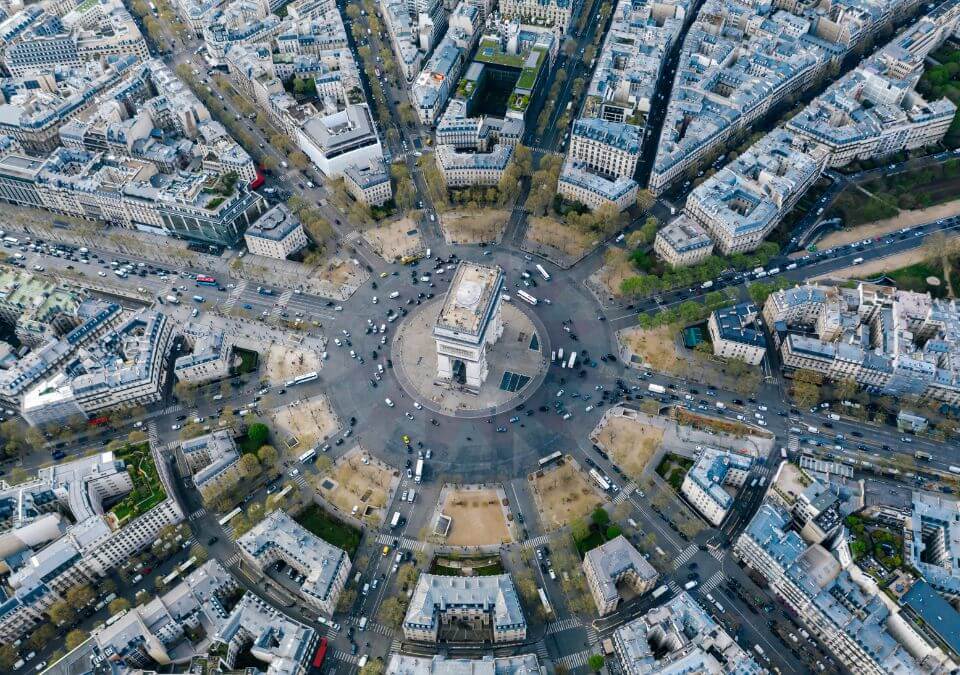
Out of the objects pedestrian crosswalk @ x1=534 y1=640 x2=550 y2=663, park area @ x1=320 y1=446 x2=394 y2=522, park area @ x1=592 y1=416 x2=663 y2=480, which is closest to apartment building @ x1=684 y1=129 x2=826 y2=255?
park area @ x1=592 y1=416 x2=663 y2=480

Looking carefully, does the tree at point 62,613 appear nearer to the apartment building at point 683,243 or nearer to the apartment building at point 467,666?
the apartment building at point 467,666

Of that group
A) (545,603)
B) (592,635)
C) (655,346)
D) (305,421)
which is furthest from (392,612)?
(655,346)

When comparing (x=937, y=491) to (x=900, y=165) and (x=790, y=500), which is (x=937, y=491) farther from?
(x=900, y=165)

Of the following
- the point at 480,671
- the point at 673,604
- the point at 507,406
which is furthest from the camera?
the point at 507,406

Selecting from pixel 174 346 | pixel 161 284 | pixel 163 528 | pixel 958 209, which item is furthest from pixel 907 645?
pixel 161 284

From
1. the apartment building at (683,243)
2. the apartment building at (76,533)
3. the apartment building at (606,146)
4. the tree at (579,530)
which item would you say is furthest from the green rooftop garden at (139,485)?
the apartment building at (606,146)
